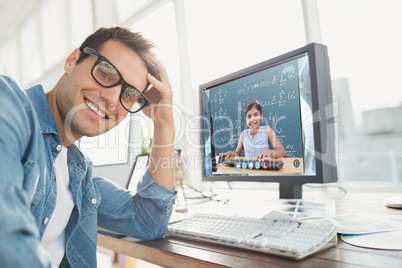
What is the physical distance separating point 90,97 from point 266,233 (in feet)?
1.97

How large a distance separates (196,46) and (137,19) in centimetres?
102

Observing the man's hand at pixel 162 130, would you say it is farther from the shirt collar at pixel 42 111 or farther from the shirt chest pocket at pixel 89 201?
the shirt collar at pixel 42 111

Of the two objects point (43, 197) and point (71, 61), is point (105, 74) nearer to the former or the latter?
point (71, 61)

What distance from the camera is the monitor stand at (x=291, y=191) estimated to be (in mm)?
1030

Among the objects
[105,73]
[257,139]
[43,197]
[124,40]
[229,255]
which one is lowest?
[229,255]

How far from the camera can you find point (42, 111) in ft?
2.29

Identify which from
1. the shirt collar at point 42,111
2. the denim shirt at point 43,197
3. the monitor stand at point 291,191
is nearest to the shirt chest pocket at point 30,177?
the denim shirt at point 43,197

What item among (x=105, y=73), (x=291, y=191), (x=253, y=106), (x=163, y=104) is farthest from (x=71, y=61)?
(x=291, y=191)

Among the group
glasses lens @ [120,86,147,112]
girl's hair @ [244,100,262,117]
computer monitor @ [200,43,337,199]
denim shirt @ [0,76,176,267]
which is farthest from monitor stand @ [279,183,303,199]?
glasses lens @ [120,86,147,112]

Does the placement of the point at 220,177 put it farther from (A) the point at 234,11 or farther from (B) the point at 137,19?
(B) the point at 137,19

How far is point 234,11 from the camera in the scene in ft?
7.07

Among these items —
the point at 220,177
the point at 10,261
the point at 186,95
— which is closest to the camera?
the point at 10,261

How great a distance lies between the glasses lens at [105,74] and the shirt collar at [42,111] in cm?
15

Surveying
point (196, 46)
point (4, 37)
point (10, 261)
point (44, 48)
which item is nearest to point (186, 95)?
point (196, 46)
